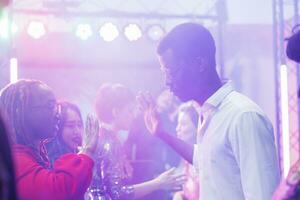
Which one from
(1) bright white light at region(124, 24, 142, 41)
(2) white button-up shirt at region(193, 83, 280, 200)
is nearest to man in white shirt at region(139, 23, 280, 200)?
(2) white button-up shirt at region(193, 83, 280, 200)

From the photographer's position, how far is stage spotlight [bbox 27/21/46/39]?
7.77 m

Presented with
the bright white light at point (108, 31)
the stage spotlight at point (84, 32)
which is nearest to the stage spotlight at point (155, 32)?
the bright white light at point (108, 31)

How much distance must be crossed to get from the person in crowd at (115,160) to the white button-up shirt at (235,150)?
2.61 ft

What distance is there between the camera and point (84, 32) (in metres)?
7.77

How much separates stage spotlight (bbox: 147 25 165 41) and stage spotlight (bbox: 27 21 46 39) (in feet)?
4.46

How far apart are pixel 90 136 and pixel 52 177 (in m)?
0.34

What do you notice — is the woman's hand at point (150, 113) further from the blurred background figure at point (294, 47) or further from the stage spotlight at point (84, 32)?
the stage spotlight at point (84, 32)

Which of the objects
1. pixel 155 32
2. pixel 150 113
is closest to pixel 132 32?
pixel 155 32

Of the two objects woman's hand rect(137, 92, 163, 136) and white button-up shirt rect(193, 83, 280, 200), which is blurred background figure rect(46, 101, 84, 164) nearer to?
woman's hand rect(137, 92, 163, 136)

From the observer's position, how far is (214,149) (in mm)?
2551

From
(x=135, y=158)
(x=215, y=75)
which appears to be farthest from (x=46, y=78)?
(x=215, y=75)

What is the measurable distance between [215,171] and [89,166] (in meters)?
0.52

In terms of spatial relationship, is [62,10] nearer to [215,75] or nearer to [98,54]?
[98,54]

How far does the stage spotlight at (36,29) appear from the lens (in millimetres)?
7766
